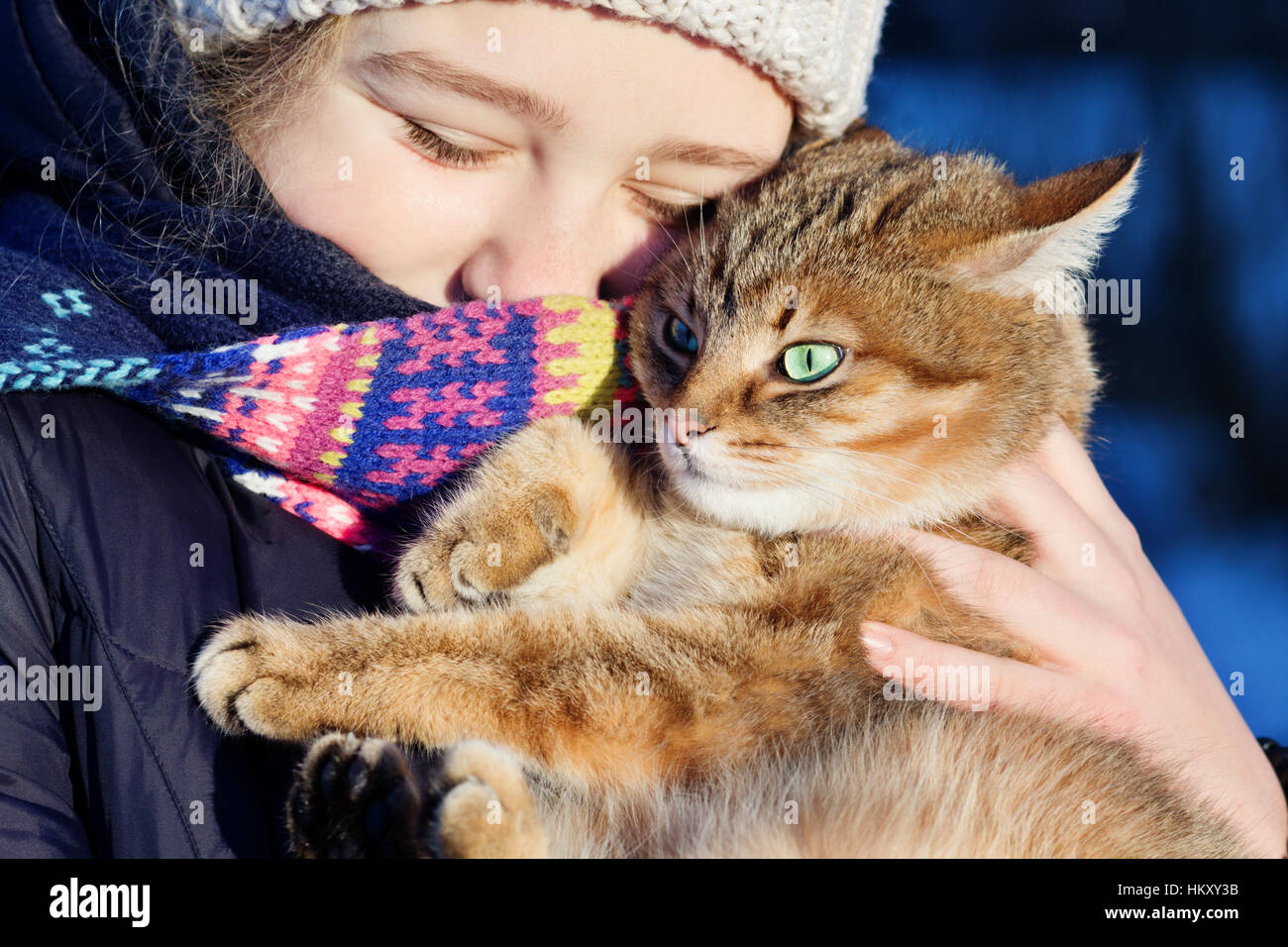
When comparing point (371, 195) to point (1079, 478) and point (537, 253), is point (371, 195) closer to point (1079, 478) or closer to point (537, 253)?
point (537, 253)

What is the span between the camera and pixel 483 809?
1.13m

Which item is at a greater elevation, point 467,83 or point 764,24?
point 764,24

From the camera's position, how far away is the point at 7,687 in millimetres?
1186

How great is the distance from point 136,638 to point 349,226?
0.76 metres

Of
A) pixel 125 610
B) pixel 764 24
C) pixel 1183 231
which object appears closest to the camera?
pixel 125 610

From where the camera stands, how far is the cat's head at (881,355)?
1482mm

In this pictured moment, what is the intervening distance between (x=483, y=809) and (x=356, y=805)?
0.55 feet

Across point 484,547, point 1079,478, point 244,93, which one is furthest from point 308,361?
point 1079,478

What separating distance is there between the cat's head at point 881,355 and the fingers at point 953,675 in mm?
264

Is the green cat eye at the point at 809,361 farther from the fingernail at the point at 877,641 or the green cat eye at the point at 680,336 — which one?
the fingernail at the point at 877,641

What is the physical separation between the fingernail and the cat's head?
0.26 m

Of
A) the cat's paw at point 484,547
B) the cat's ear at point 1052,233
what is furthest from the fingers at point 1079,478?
the cat's paw at point 484,547

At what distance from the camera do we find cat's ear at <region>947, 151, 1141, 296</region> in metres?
1.43

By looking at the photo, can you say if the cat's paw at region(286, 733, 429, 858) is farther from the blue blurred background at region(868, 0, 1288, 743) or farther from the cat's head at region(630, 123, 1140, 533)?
the blue blurred background at region(868, 0, 1288, 743)
